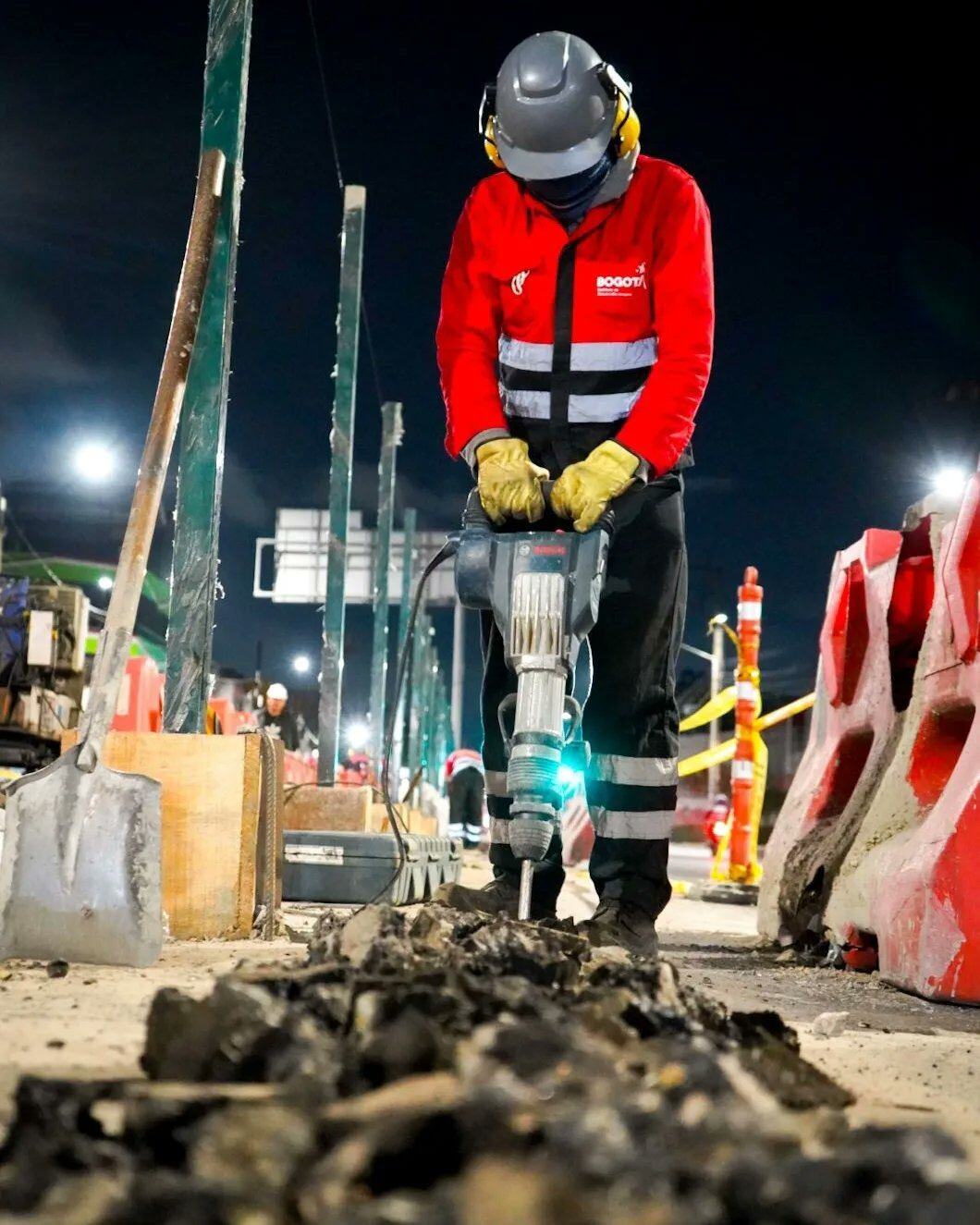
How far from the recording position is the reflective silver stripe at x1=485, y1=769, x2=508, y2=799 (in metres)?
4.20

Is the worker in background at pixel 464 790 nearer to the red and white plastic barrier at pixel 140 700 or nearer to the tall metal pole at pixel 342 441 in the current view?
the tall metal pole at pixel 342 441

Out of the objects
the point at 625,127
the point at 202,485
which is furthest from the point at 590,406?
the point at 202,485

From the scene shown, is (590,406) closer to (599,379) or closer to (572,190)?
(599,379)

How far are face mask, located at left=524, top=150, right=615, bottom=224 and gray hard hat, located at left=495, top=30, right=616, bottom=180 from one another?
1.6 inches

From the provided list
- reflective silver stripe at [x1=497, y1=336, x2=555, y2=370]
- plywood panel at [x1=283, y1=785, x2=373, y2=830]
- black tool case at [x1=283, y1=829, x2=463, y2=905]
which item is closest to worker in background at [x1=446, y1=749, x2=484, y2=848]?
plywood panel at [x1=283, y1=785, x2=373, y2=830]

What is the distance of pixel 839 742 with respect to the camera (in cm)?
543

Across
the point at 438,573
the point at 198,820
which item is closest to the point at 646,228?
the point at 198,820

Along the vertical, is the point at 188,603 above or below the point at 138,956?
above

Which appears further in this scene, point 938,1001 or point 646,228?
point 646,228

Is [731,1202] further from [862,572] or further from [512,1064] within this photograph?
[862,572]

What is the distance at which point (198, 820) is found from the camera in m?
4.18

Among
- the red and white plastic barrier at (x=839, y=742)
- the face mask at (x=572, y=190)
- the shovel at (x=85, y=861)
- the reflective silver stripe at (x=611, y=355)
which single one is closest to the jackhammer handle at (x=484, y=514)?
the reflective silver stripe at (x=611, y=355)

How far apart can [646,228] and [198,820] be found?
2.38 m

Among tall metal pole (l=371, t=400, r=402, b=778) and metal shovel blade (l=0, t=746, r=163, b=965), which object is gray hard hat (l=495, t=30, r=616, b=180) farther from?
→ tall metal pole (l=371, t=400, r=402, b=778)
